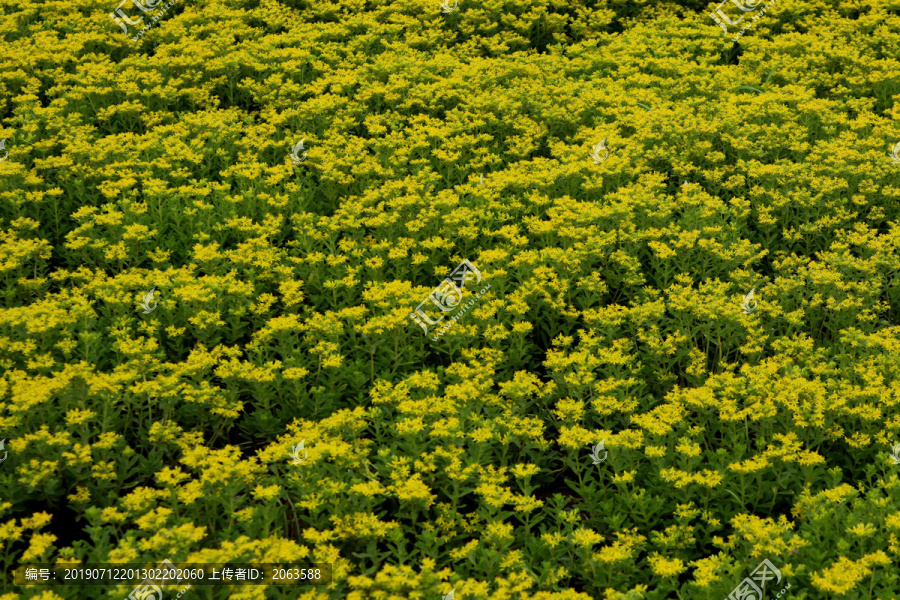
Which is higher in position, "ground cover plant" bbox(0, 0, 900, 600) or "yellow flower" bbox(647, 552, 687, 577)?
"ground cover plant" bbox(0, 0, 900, 600)

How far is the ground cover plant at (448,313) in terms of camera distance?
4.65 metres

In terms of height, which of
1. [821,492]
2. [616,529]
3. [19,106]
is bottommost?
[616,529]

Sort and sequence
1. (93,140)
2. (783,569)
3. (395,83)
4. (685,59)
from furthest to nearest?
(685,59)
(395,83)
(93,140)
(783,569)

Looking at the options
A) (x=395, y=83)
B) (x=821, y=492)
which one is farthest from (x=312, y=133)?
(x=821, y=492)

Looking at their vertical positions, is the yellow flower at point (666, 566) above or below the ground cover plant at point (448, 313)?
below

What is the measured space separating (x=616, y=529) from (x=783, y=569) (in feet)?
3.08

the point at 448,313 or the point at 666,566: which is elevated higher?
the point at 448,313

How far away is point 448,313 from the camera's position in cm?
613

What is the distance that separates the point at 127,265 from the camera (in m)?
6.61

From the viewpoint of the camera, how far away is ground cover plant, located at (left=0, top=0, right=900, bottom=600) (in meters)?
4.65

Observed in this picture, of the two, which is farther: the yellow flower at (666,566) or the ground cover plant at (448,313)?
the ground cover plant at (448,313)

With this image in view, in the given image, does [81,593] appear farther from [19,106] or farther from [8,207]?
[19,106]

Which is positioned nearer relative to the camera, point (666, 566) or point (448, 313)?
point (666, 566)

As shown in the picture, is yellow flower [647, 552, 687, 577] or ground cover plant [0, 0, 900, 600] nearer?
yellow flower [647, 552, 687, 577]
